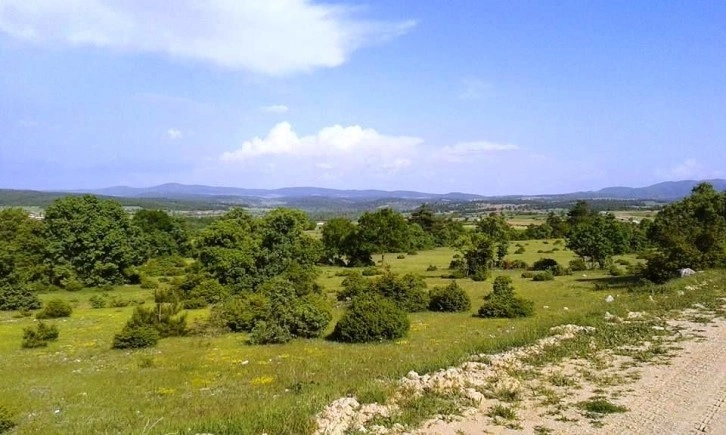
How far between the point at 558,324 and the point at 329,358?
8.54m

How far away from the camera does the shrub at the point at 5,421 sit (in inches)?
512

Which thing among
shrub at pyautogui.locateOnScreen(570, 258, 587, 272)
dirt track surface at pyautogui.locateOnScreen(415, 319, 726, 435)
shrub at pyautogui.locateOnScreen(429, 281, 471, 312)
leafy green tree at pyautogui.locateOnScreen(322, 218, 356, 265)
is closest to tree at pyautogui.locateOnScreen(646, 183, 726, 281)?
shrub at pyautogui.locateOnScreen(570, 258, 587, 272)

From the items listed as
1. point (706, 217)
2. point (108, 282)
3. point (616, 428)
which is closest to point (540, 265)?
point (706, 217)

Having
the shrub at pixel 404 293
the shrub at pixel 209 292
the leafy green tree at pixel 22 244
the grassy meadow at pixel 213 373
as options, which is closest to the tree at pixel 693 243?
the grassy meadow at pixel 213 373

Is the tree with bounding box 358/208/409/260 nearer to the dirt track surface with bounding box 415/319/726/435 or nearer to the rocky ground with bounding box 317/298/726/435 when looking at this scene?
the rocky ground with bounding box 317/298/726/435

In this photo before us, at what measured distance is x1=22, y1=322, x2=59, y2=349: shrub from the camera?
26608 mm

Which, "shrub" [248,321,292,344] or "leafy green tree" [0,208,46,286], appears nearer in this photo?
"shrub" [248,321,292,344]

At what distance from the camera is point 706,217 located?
46.4 metres

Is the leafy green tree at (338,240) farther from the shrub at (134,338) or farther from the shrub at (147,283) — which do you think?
the shrub at (134,338)

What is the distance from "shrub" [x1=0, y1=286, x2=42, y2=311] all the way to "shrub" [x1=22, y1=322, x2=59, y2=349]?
51.8 feet

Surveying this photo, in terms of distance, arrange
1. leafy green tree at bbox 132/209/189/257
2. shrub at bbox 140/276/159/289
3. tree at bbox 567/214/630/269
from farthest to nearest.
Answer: leafy green tree at bbox 132/209/189/257
shrub at bbox 140/276/159/289
tree at bbox 567/214/630/269

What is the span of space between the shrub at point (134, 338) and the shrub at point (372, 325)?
9.46 m

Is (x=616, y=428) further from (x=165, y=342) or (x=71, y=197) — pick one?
(x=71, y=197)

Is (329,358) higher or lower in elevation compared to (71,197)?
lower
